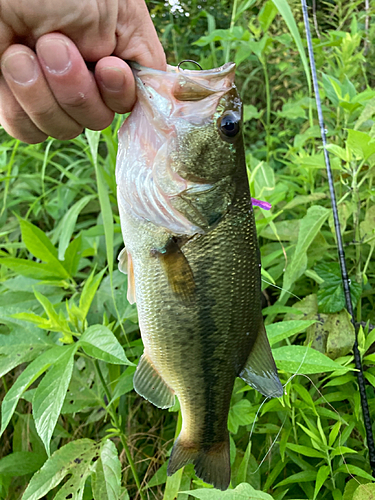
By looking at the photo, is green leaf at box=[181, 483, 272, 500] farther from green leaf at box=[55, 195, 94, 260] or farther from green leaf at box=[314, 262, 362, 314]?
green leaf at box=[55, 195, 94, 260]

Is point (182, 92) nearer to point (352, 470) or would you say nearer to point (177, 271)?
point (177, 271)

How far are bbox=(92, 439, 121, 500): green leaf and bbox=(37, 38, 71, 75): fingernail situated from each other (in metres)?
1.06

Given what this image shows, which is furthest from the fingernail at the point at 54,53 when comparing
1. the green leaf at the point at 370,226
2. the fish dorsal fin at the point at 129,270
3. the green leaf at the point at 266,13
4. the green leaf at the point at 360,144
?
the green leaf at the point at 266,13

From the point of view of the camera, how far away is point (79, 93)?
0.95 meters

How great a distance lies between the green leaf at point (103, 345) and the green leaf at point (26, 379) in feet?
0.29

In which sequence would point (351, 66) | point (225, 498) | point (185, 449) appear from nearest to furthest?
1. point (225, 498)
2. point (185, 449)
3. point (351, 66)

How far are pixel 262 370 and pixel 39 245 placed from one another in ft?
2.86

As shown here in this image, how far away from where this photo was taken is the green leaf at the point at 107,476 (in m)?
1.08

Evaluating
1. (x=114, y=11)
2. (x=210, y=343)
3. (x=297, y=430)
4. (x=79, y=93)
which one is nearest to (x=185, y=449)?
(x=210, y=343)

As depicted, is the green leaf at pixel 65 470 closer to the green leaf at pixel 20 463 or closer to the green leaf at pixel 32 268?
the green leaf at pixel 20 463

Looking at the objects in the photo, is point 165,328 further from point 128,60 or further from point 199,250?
point 128,60

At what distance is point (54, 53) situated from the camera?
87 centimetres

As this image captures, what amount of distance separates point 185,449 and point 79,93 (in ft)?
3.19

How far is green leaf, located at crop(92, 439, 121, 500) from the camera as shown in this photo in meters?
1.08
